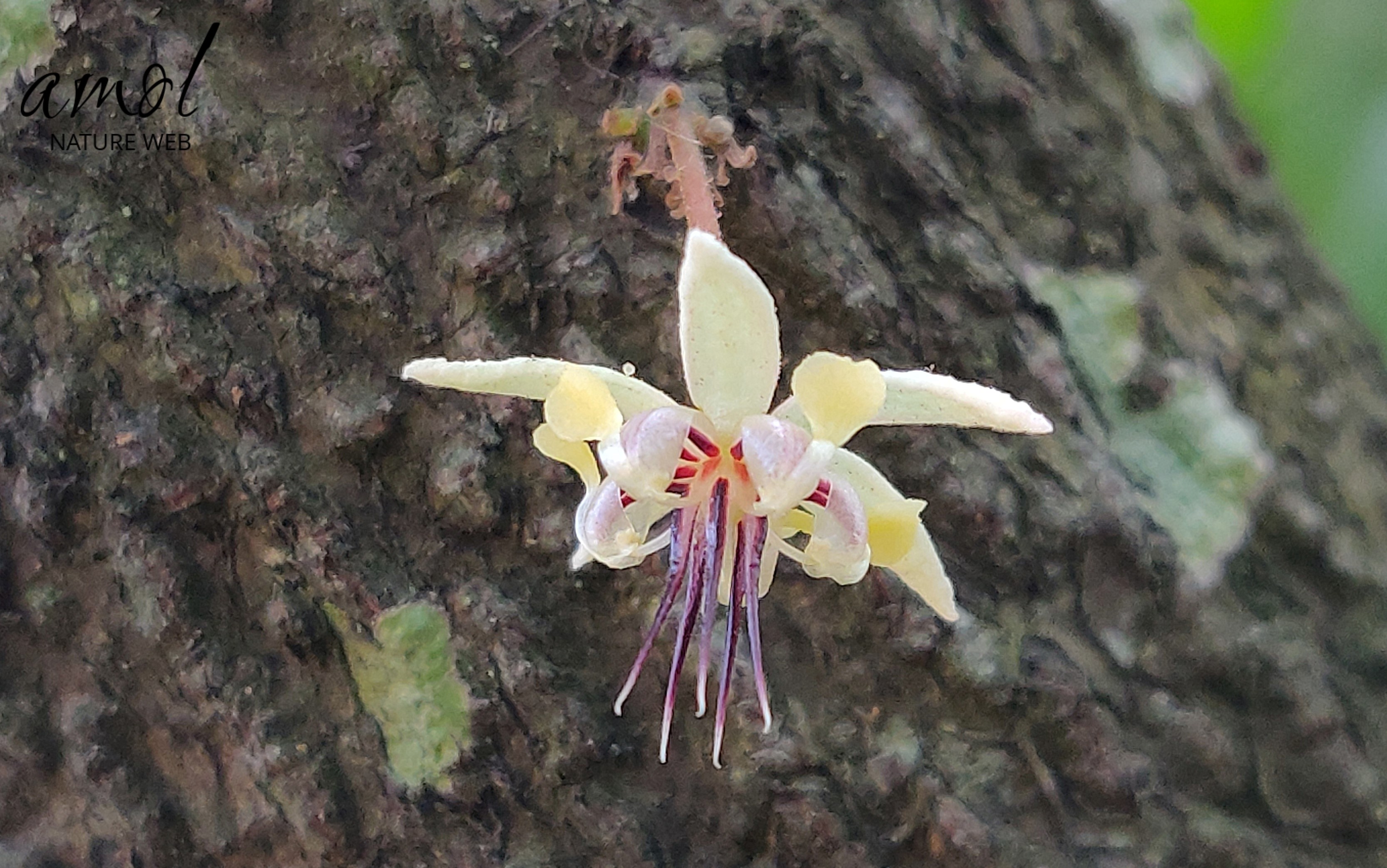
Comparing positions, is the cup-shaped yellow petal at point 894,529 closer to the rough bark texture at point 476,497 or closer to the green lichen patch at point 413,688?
the rough bark texture at point 476,497

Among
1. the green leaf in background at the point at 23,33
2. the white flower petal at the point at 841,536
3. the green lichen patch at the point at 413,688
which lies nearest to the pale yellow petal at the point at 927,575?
the white flower petal at the point at 841,536

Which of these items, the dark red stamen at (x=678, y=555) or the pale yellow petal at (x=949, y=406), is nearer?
the pale yellow petal at (x=949, y=406)

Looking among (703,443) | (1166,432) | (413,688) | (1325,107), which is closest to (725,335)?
(703,443)

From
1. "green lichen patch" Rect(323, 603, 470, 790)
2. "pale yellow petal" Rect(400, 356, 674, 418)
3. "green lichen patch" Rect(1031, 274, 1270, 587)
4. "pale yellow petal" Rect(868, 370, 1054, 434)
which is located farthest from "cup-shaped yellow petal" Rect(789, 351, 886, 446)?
"green lichen patch" Rect(1031, 274, 1270, 587)

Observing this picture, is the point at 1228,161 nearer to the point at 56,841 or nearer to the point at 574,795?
the point at 574,795

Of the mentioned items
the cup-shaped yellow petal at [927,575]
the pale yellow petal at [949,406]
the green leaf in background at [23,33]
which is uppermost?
the green leaf in background at [23,33]

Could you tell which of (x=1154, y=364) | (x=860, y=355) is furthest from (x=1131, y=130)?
(x=860, y=355)
